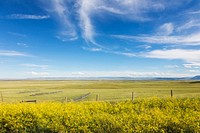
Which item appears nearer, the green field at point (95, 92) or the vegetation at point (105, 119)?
the vegetation at point (105, 119)

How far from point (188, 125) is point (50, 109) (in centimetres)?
714

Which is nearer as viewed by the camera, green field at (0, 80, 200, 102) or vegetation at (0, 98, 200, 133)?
vegetation at (0, 98, 200, 133)

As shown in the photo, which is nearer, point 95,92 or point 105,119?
point 105,119

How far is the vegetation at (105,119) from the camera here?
29.7 feet

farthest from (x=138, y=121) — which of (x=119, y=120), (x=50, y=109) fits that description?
(x=50, y=109)

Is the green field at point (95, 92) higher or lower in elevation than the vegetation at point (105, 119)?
lower

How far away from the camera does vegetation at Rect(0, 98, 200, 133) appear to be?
9.05 meters

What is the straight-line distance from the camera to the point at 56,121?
1134cm

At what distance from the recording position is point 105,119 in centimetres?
1017

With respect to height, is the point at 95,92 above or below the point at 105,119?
below

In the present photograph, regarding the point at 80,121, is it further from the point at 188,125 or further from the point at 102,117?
the point at 188,125

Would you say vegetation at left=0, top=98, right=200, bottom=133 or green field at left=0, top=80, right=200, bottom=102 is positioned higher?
vegetation at left=0, top=98, right=200, bottom=133

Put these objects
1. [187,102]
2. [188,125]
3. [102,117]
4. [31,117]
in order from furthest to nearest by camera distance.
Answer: [187,102] → [31,117] → [102,117] → [188,125]

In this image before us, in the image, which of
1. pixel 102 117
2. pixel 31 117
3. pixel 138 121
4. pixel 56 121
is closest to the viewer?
pixel 138 121
